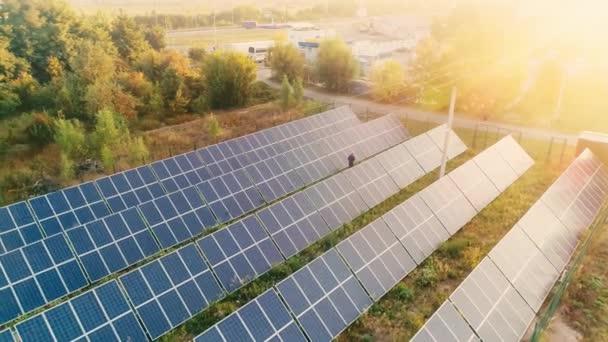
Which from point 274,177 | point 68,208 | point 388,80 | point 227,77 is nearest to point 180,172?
point 274,177

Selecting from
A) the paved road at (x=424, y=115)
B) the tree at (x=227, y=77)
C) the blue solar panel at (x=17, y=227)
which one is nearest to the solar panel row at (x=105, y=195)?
the blue solar panel at (x=17, y=227)

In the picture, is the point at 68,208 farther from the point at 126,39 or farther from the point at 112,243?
the point at 126,39

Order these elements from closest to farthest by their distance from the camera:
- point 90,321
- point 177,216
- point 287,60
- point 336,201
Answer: point 90,321
point 177,216
point 336,201
point 287,60

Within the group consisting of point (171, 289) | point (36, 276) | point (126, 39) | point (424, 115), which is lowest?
point (424, 115)

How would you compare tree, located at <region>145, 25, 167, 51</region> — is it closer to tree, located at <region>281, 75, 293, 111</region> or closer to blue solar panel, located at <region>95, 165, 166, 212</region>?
tree, located at <region>281, 75, 293, 111</region>

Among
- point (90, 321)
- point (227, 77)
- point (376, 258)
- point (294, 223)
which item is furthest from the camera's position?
point (227, 77)

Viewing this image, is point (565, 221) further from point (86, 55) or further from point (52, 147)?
point (86, 55)

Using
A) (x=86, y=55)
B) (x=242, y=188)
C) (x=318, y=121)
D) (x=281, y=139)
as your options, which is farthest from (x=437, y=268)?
(x=86, y=55)
